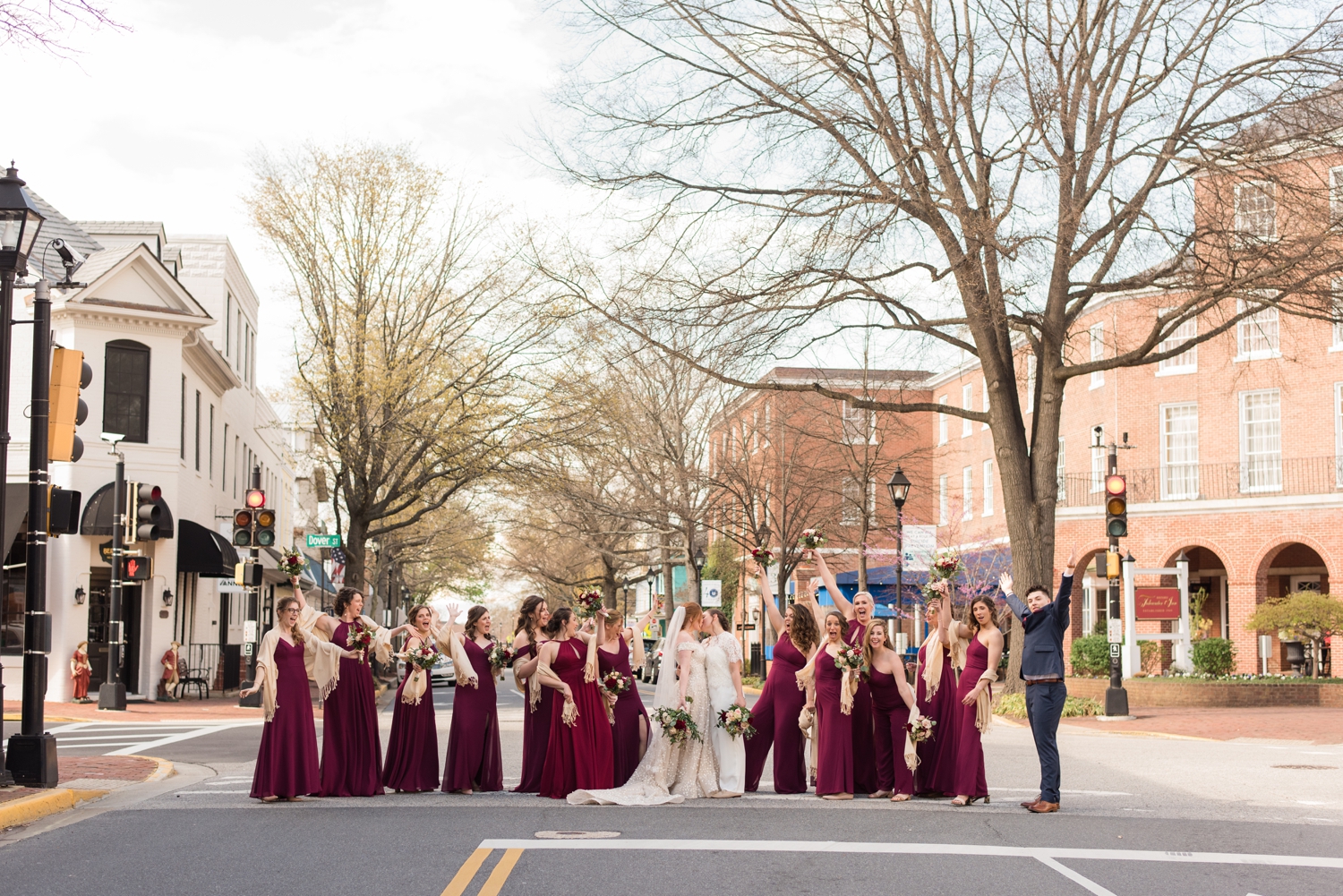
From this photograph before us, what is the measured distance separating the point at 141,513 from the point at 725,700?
14.8 m

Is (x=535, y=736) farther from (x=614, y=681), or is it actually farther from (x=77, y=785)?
(x=77, y=785)

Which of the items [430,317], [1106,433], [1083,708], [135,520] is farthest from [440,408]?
[1106,433]

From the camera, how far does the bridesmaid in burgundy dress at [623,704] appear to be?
12289 millimetres

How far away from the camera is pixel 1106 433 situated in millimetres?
40312

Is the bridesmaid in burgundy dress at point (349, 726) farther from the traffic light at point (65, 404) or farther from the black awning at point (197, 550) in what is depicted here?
the black awning at point (197, 550)

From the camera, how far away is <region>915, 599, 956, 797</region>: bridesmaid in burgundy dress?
12070mm

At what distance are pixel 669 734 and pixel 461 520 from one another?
38.2m

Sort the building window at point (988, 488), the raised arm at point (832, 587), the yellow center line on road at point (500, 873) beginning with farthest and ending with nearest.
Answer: the building window at point (988, 488) < the raised arm at point (832, 587) < the yellow center line on road at point (500, 873)

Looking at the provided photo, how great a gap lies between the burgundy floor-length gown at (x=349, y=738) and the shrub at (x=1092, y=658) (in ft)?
69.7

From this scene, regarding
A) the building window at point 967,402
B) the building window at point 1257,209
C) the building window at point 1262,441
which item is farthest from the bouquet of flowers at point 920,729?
the building window at point 967,402

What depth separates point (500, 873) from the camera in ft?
26.7

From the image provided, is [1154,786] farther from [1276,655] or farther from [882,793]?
[1276,655]

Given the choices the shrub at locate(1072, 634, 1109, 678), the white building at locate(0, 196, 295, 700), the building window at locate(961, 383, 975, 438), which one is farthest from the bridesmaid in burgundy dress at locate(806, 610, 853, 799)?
the building window at locate(961, 383, 975, 438)

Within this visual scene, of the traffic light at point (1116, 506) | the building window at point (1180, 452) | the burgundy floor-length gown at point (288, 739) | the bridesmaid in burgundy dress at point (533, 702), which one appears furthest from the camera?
the building window at point (1180, 452)
